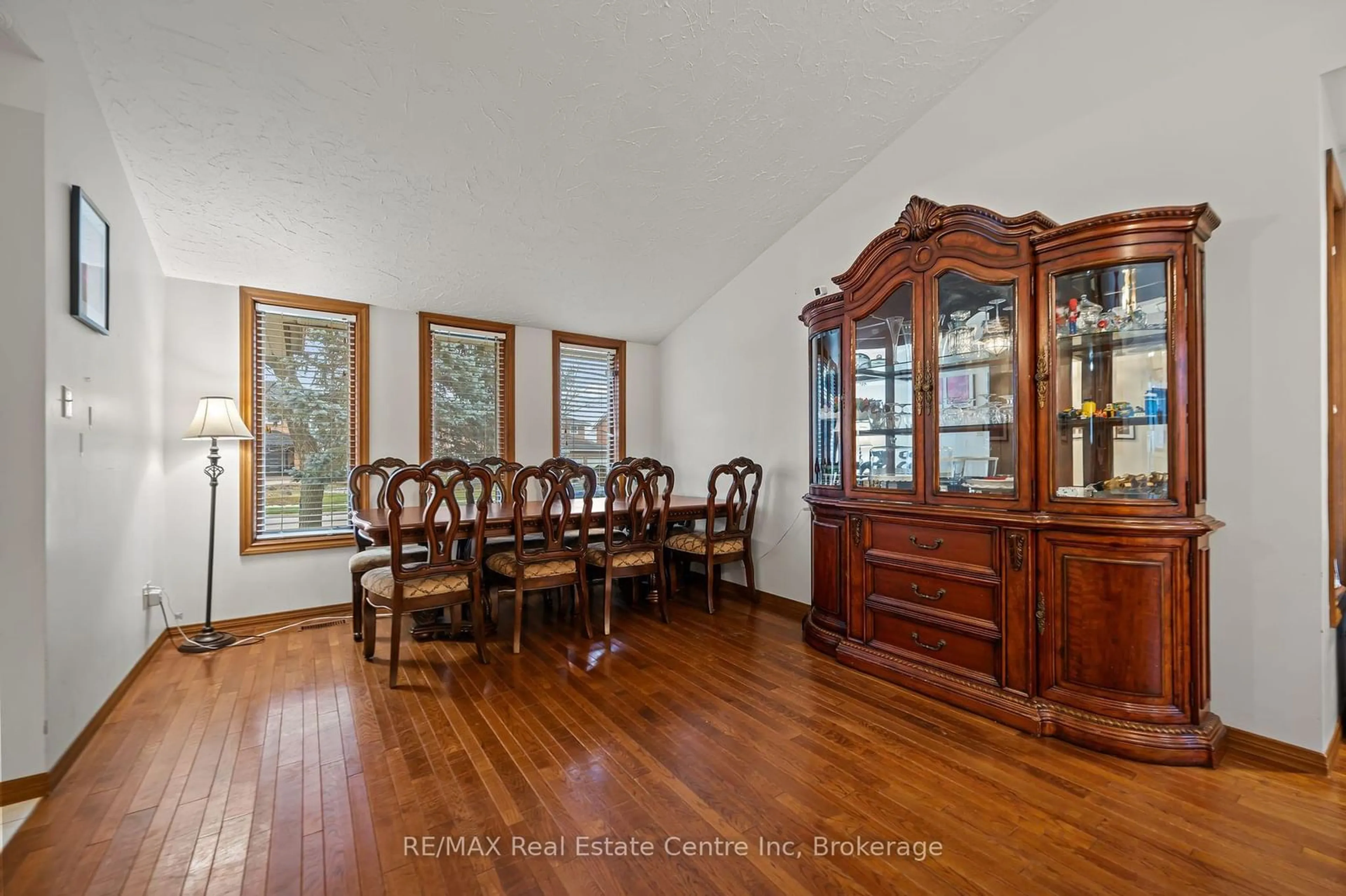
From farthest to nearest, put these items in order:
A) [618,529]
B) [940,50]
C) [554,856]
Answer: [618,529] → [940,50] → [554,856]

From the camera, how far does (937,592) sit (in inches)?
107

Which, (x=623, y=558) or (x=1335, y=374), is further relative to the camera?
(x=623, y=558)

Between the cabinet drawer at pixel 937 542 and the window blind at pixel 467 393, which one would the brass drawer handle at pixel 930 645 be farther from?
the window blind at pixel 467 393

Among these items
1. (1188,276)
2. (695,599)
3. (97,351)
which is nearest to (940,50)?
(1188,276)

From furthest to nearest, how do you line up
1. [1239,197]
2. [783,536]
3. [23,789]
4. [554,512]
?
[783,536]
[554,512]
[1239,197]
[23,789]

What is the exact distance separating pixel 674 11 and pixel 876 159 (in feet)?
5.69

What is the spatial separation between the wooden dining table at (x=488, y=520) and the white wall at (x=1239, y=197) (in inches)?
109

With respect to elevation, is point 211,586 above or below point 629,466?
below

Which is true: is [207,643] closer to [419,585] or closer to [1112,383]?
[419,585]

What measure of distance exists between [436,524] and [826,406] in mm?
2386

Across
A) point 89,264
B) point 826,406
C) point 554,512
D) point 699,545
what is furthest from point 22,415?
point 826,406

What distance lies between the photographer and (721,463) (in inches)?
195

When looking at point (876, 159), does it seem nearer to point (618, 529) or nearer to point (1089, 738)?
point (618, 529)

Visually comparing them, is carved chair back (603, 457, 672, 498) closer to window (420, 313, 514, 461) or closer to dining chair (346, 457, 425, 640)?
dining chair (346, 457, 425, 640)
